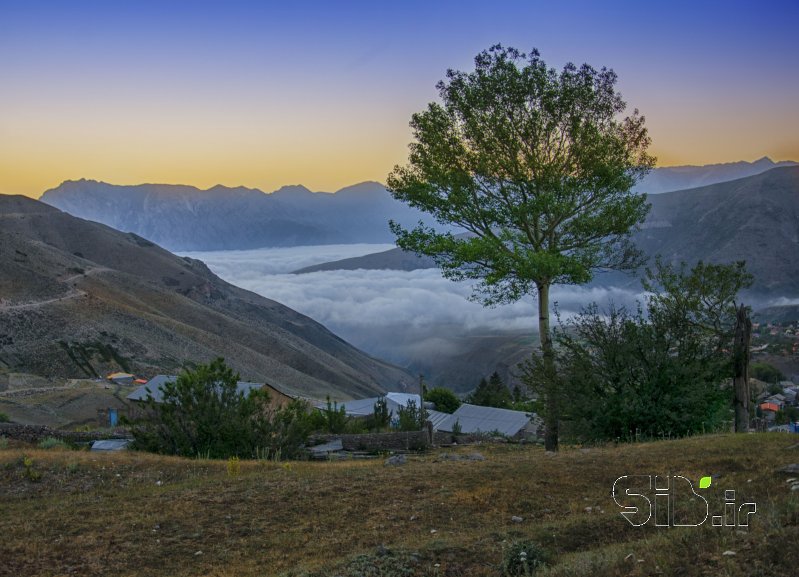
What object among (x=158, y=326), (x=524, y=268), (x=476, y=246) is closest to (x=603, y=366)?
(x=524, y=268)

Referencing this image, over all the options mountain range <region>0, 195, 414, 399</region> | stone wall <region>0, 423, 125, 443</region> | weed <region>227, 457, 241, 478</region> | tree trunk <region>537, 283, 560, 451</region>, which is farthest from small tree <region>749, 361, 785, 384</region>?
weed <region>227, 457, 241, 478</region>

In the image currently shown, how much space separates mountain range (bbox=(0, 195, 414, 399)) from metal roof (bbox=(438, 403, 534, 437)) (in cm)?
4146

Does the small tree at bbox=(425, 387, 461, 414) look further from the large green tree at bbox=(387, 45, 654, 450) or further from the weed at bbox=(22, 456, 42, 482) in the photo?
the weed at bbox=(22, 456, 42, 482)

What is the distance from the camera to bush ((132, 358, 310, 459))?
1631 centimetres

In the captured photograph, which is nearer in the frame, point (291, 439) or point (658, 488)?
point (658, 488)

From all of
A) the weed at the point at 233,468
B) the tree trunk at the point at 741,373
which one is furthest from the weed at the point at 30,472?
the tree trunk at the point at 741,373

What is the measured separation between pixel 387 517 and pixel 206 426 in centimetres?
864

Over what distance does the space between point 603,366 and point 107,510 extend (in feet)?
35.1

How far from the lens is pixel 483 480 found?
10641 mm

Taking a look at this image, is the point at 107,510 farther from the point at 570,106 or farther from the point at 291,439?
the point at 570,106

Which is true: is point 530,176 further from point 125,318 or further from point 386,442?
point 125,318

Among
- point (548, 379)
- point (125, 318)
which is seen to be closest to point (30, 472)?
point (548, 379)

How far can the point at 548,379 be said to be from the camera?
16094 millimetres

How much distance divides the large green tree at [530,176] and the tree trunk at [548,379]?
0.10ft
